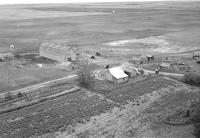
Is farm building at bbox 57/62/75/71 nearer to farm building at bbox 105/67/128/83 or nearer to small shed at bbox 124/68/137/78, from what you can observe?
farm building at bbox 105/67/128/83

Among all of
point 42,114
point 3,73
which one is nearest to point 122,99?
point 42,114

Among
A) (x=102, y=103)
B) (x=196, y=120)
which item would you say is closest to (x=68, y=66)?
(x=102, y=103)

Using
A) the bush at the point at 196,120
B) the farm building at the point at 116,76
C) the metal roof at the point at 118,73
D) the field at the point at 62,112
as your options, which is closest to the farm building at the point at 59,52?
the farm building at the point at 116,76

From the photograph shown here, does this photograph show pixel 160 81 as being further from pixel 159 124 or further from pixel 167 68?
pixel 159 124

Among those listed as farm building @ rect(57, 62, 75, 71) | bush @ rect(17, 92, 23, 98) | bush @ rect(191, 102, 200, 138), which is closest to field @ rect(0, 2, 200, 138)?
bush @ rect(191, 102, 200, 138)

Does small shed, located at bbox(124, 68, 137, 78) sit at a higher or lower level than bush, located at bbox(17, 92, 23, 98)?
higher

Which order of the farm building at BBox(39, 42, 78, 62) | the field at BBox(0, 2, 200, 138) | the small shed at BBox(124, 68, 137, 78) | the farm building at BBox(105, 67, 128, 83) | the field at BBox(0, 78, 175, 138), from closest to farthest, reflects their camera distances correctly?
the field at BBox(0, 2, 200, 138) → the field at BBox(0, 78, 175, 138) → the farm building at BBox(105, 67, 128, 83) → the small shed at BBox(124, 68, 137, 78) → the farm building at BBox(39, 42, 78, 62)
